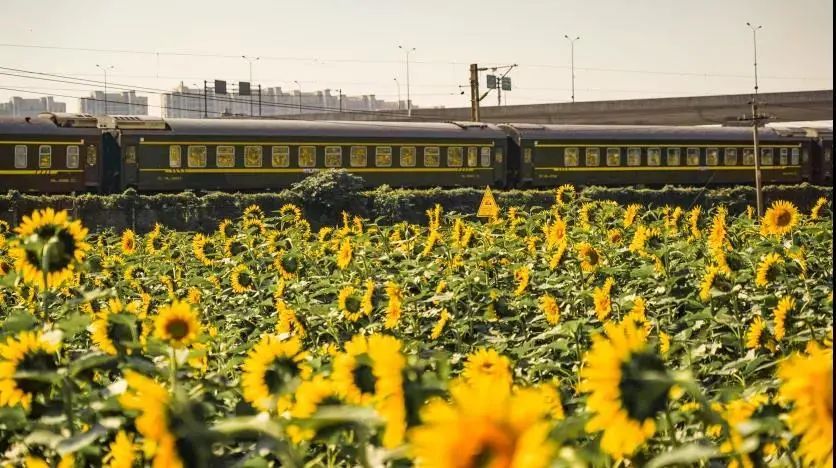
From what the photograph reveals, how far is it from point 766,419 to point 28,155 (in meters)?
27.0

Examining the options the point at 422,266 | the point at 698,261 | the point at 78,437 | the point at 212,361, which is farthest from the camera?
the point at 422,266

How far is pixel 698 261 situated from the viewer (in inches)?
249

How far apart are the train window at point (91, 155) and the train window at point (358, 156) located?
6981mm

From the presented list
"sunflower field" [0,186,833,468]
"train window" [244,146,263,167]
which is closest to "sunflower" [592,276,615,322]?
"sunflower field" [0,186,833,468]

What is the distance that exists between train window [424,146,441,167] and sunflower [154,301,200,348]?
2919cm

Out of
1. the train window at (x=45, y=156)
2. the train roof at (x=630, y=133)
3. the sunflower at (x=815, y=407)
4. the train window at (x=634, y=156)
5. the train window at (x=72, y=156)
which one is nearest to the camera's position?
the sunflower at (x=815, y=407)

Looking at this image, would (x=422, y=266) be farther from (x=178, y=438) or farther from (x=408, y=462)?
(x=178, y=438)

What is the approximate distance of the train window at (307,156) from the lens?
3030 centimetres

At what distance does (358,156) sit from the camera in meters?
31.1

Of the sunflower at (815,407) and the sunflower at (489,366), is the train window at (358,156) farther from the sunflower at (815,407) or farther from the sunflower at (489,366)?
the sunflower at (815,407)

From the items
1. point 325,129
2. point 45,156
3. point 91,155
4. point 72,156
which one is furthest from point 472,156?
point 45,156

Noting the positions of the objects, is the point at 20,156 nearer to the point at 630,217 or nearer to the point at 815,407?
the point at 630,217

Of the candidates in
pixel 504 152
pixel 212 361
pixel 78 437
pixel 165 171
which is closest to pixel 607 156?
pixel 504 152

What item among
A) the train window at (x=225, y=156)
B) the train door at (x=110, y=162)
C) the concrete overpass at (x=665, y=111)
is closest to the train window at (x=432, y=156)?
the train window at (x=225, y=156)
